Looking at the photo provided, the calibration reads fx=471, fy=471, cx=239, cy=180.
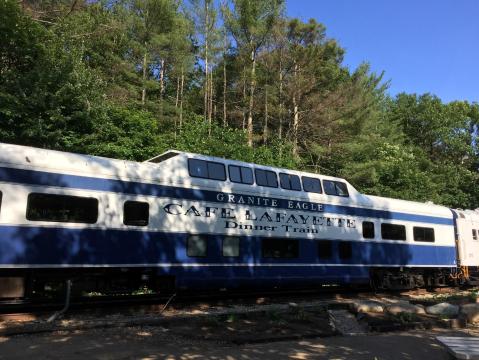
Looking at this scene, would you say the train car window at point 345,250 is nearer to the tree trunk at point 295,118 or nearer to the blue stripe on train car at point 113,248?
the blue stripe on train car at point 113,248

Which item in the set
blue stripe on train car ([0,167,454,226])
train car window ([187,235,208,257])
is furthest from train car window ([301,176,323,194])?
train car window ([187,235,208,257])

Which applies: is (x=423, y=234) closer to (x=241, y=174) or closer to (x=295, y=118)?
(x=241, y=174)

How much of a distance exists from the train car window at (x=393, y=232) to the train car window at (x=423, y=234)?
0.71 m

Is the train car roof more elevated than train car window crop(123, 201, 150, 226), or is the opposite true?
the train car roof

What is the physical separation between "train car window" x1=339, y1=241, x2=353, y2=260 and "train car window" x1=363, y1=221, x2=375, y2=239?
2.62 ft

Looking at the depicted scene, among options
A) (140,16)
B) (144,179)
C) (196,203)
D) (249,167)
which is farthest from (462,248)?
(140,16)

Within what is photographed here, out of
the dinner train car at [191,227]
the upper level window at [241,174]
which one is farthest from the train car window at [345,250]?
the upper level window at [241,174]

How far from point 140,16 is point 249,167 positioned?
77.5ft

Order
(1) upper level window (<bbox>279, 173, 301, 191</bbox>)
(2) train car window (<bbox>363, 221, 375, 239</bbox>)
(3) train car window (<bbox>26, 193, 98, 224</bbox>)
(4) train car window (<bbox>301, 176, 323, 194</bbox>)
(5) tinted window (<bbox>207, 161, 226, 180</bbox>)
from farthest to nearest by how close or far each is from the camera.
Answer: (2) train car window (<bbox>363, 221, 375, 239</bbox>)
(4) train car window (<bbox>301, 176, 323, 194</bbox>)
(1) upper level window (<bbox>279, 173, 301, 191</bbox>)
(5) tinted window (<bbox>207, 161, 226, 180</bbox>)
(3) train car window (<bbox>26, 193, 98, 224</bbox>)

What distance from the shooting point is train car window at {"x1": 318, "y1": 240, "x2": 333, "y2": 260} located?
557 inches

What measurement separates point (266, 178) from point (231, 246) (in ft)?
7.76

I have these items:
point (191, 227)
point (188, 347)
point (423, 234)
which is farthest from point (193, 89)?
point (188, 347)

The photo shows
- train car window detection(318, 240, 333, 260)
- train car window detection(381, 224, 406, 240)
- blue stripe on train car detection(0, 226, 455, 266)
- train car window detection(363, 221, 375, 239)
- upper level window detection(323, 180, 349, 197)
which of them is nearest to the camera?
blue stripe on train car detection(0, 226, 455, 266)

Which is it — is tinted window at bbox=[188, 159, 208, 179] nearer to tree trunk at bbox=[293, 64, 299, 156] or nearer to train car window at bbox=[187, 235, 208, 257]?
train car window at bbox=[187, 235, 208, 257]
